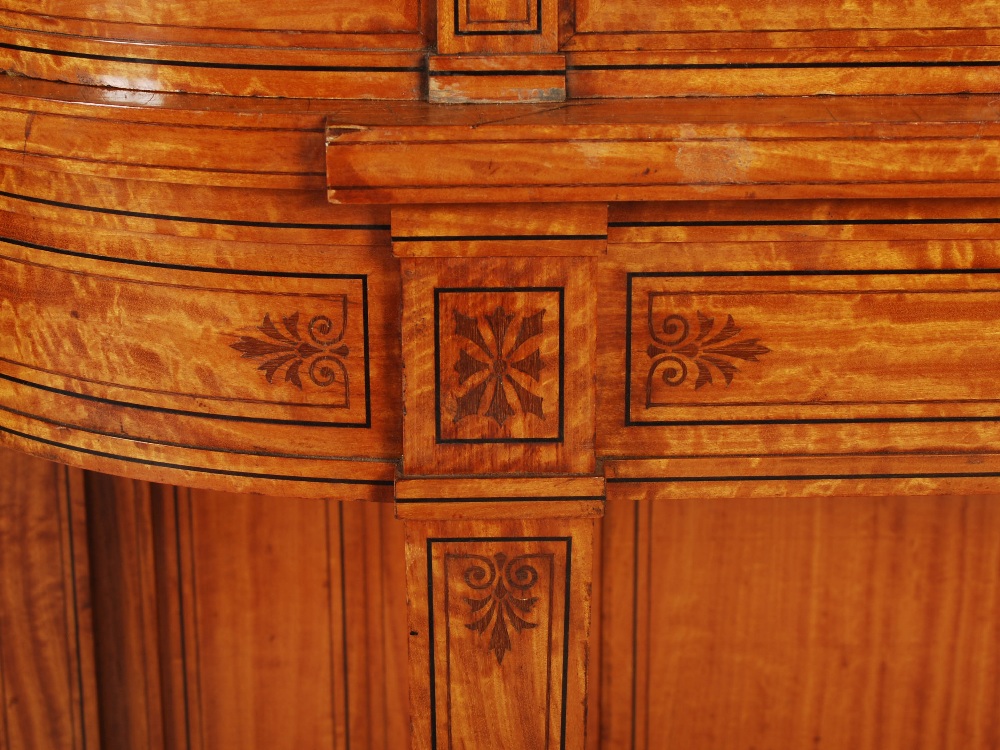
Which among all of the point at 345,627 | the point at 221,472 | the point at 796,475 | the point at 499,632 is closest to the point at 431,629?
the point at 499,632

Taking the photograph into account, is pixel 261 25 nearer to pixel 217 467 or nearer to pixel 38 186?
pixel 38 186

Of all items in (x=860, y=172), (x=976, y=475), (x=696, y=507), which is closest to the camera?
(x=860, y=172)

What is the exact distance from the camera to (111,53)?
1001mm

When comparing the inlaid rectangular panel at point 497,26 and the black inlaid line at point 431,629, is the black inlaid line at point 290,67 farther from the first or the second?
the black inlaid line at point 431,629

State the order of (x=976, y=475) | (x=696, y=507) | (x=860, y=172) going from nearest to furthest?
(x=860, y=172)
(x=976, y=475)
(x=696, y=507)

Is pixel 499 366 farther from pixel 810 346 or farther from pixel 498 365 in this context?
pixel 810 346

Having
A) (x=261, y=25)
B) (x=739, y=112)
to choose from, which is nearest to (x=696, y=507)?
(x=739, y=112)

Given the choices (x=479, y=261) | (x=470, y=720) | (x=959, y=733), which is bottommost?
(x=959, y=733)

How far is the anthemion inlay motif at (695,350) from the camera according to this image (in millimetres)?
993

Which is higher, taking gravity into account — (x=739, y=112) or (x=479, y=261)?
(x=739, y=112)

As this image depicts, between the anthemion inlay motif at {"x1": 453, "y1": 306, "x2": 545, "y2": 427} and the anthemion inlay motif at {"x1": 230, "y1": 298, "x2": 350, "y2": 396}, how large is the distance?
0.09 meters

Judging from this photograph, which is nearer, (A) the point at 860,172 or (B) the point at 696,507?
(A) the point at 860,172

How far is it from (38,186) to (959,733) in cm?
119

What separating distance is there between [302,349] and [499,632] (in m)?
0.28
